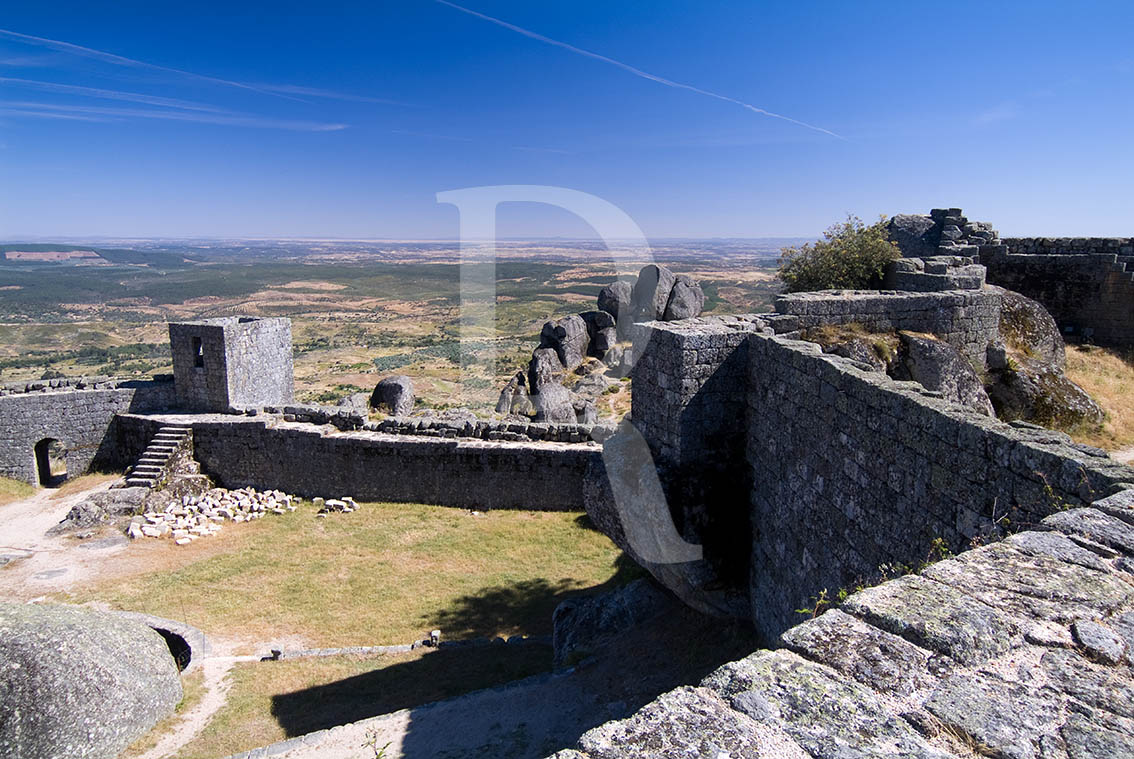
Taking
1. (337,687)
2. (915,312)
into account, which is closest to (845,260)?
(915,312)

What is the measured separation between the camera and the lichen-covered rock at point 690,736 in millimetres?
2061

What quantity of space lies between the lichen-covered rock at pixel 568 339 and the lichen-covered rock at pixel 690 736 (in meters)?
21.4

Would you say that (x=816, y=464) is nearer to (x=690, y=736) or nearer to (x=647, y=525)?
(x=647, y=525)

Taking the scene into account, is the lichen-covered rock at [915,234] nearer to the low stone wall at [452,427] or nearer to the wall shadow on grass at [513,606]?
the low stone wall at [452,427]

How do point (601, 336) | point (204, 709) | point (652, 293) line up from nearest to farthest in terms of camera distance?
point (204, 709)
point (652, 293)
point (601, 336)

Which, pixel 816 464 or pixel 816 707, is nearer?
pixel 816 707

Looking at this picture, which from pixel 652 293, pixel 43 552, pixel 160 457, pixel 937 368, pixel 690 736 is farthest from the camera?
pixel 652 293

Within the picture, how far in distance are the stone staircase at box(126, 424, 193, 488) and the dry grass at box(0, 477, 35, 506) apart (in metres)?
2.99

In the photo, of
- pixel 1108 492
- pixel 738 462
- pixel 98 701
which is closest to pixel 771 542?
pixel 738 462

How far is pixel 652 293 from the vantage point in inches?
953

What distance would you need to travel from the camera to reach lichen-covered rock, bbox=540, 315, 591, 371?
23812 mm

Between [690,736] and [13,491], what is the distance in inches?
833

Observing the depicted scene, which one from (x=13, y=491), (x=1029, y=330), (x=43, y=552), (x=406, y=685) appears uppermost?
(x=1029, y=330)

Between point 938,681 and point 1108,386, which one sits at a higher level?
point 938,681
